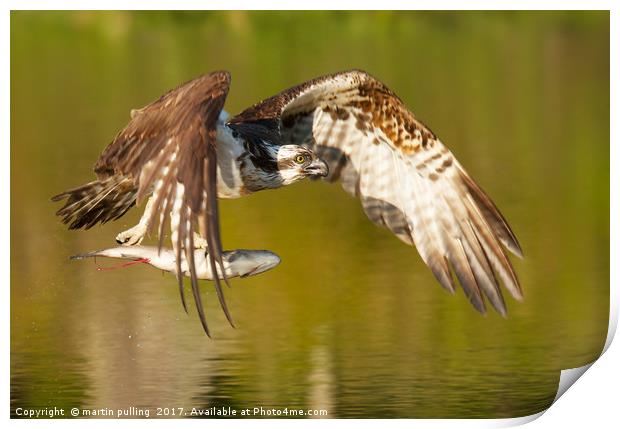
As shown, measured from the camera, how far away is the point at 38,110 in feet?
23.5

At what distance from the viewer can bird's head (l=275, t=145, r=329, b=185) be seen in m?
4.86

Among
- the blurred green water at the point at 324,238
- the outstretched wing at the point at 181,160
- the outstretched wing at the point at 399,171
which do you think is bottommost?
the blurred green water at the point at 324,238

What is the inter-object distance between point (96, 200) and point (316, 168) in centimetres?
65

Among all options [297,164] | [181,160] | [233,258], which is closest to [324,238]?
[297,164]

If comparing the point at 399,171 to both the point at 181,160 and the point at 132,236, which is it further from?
the point at 181,160

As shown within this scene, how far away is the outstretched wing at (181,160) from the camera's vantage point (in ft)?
13.3

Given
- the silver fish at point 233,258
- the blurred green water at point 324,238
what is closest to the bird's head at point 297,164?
the silver fish at point 233,258

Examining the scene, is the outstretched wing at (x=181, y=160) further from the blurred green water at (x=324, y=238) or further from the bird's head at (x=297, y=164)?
the blurred green water at (x=324, y=238)

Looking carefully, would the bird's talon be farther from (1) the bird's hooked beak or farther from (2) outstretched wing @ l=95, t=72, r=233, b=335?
(1) the bird's hooked beak

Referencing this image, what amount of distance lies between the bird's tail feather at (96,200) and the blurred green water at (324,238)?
603 mm
